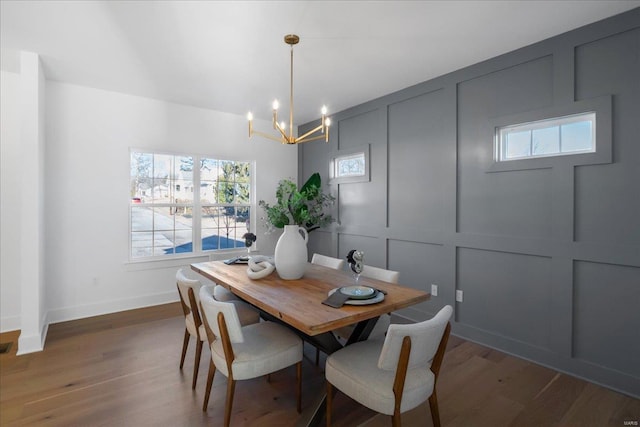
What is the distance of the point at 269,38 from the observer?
2678mm

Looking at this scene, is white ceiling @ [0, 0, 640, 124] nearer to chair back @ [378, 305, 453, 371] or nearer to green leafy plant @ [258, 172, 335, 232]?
green leafy plant @ [258, 172, 335, 232]

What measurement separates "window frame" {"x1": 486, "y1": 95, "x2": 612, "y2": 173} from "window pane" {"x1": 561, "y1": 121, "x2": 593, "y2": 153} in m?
0.05

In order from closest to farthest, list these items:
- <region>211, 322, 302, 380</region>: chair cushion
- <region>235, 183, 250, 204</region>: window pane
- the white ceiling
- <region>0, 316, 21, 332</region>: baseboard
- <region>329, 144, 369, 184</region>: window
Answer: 1. <region>211, 322, 302, 380</region>: chair cushion
2. the white ceiling
3. <region>0, 316, 21, 332</region>: baseboard
4. <region>329, 144, 369, 184</region>: window
5. <region>235, 183, 250, 204</region>: window pane

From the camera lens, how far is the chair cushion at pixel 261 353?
5.92 feet

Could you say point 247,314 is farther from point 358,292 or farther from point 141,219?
point 141,219

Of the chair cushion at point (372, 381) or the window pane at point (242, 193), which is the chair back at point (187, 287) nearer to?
the chair cushion at point (372, 381)

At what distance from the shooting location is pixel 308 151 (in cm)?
545

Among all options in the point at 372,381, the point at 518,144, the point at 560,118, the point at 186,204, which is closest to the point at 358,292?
the point at 372,381

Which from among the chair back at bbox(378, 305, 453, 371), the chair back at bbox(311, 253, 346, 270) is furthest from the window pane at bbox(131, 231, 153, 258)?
the chair back at bbox(378, 305, 453, 371)

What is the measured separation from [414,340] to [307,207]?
153 inches

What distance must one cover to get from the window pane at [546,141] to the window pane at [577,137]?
51 millimetres

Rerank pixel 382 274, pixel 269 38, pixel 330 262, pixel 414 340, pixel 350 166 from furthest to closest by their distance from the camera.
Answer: pixel 350 166
pixel 330 262
pixel 269 38
pixel 382 274
pixel 414 340

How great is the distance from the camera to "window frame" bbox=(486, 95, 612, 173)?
2.38 m

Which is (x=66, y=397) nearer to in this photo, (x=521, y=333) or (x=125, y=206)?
(x=125, y=206)
